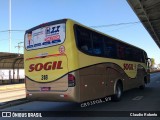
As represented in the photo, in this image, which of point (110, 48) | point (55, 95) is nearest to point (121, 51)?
point (110, 48)

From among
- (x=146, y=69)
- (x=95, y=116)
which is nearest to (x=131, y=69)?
(x=146, y=69)

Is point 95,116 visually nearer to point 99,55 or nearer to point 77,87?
point 77,87

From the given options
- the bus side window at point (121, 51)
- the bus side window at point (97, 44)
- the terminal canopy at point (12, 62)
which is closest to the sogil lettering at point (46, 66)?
the bus side window at point (97, 44)

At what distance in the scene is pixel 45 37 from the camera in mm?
11047

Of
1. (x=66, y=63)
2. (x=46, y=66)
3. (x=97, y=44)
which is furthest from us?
(x=97, y=44)

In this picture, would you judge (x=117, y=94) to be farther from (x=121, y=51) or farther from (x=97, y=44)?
(x=97, y=44)

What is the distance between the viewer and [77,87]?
33.3 ft

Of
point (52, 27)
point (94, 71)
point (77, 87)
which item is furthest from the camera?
point (94, 71)

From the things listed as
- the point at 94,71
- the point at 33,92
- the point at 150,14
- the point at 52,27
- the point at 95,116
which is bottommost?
the point at 95,116

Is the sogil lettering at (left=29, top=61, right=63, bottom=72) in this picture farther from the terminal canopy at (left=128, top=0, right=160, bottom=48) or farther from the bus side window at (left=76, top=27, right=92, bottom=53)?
the terminal canopy at (left=128, top=0, right=160, bottom=48)

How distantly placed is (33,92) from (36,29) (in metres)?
2.47

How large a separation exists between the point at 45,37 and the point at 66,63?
4.90ft

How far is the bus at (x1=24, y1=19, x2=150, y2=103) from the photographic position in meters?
10.3

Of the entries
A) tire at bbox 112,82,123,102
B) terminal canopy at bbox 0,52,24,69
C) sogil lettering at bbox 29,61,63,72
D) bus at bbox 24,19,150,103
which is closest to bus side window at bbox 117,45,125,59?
tire at bbox 112,82,123,102
